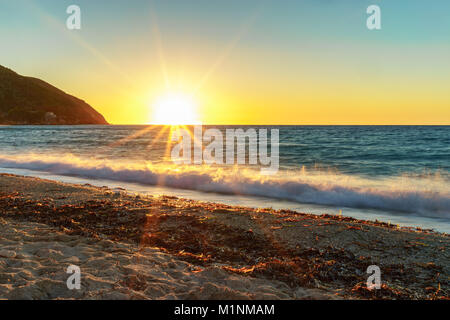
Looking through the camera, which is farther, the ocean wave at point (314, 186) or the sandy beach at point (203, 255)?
the ocean wave at point (314, 186)

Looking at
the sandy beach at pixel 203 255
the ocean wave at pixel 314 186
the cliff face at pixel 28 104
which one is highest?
the cliff face at pixel 28 104

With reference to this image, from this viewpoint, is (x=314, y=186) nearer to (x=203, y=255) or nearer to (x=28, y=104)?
(x=203, y=255)

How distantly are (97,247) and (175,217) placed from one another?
2.61 metres

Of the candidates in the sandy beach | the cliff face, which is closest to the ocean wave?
the sandy beach

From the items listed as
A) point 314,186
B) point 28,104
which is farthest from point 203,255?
point 28,104

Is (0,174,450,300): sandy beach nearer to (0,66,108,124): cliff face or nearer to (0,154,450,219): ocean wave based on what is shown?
(0,154,450,219): ocean wave

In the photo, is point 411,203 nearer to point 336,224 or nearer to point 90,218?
point 336,224

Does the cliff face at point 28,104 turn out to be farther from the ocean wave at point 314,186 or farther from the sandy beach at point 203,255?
the sandy beach at point 203,255

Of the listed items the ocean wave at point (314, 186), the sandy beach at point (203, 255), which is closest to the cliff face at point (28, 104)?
the ocean wave at point (314, 186)

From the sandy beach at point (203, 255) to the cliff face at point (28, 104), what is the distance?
518ft

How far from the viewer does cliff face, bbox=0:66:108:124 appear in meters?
140

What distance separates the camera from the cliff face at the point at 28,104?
140 meters

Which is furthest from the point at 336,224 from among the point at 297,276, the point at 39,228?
the point at 39,228

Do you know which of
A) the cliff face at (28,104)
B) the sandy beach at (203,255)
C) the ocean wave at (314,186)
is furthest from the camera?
the cliff face at (28,104)
